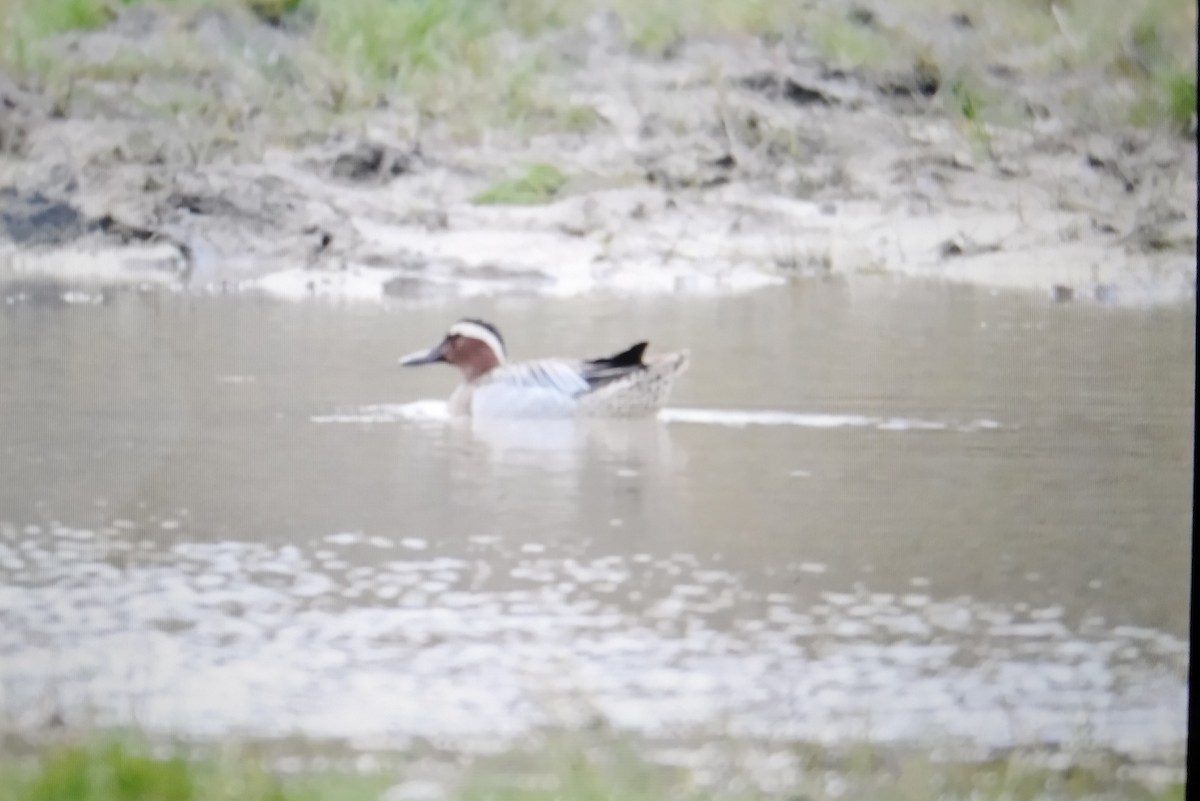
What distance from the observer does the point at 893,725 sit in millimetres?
1574

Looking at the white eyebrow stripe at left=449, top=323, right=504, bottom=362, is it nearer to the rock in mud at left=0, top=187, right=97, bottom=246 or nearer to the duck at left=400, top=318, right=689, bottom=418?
the duck at left=400, top=318, right=689, bottom=418

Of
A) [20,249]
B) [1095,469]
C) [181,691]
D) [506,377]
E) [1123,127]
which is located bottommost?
[181,691]

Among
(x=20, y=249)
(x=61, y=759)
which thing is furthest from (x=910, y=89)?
(x=61, y=759)

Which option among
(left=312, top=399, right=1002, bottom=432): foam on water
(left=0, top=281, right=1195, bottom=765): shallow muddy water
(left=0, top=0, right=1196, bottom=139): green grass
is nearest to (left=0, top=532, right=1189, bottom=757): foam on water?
(left=0, top=281, right=1195, bottom=765): shallow muddy water

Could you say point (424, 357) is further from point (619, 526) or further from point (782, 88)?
point (782, 88)

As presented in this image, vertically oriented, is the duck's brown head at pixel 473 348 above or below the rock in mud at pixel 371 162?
below

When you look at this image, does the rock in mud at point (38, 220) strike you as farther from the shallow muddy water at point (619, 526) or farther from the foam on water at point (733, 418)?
the foam on water at point (733, 418)

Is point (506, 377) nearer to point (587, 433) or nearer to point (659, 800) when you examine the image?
point (587, 433)

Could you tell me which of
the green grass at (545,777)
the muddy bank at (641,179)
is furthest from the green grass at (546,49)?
the green grass at (545,777)

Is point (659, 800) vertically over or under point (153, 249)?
under

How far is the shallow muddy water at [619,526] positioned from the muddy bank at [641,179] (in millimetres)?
54

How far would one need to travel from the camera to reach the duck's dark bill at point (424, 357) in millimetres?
1673

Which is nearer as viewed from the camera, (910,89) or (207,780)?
(207,780)

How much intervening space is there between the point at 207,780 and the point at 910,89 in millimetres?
1168
